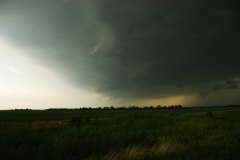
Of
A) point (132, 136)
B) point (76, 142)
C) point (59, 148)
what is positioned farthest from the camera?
point (132, 136)

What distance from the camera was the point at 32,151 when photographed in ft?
31.1

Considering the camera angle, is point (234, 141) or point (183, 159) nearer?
point (183, 159)

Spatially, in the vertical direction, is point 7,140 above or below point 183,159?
above

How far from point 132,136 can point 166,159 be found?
19.1 feet

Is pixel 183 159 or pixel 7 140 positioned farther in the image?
pixel 7 140

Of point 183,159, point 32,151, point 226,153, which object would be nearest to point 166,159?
point 183,159

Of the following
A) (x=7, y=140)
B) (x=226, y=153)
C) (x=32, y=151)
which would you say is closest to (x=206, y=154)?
(x=226, y=153)

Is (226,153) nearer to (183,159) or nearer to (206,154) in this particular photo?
(206,154)

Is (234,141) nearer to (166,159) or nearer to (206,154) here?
(206,154)

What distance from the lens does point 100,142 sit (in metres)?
12.0

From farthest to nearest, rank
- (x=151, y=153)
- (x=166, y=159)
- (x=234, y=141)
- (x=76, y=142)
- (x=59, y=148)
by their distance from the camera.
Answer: (x=234, y=141), (x=76, y=142), (x=59, y=148), (x=151, y=153), (x=166, y=159)

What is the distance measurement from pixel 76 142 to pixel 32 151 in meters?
2.32

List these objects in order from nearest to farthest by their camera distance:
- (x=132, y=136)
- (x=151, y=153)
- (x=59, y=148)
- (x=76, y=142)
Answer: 1. (x=151, y=153)
2. (x=59, y=148)
3. (x=76, y=142)
4. (x=132, y=136)

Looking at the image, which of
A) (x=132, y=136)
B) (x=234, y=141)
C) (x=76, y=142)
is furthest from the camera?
(x=132, y=136)
